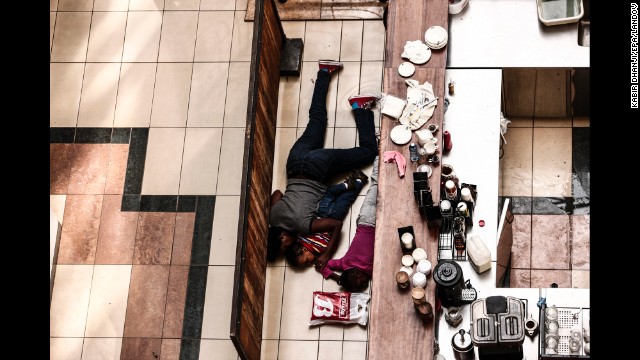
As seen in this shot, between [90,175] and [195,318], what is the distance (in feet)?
4.95

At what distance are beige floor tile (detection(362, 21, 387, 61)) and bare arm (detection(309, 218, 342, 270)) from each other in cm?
148

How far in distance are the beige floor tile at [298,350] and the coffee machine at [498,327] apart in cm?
144

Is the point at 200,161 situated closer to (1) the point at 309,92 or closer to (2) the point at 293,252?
(1) the point at 309,92

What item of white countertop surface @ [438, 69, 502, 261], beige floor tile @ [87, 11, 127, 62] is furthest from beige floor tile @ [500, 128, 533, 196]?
beige floor tile @ [87, 11, 127, 62]

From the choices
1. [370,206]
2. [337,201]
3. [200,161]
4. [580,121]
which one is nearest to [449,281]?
[370,206]

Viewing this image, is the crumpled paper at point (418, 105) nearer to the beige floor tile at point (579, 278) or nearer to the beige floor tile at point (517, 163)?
the beige floor tile at point (517, 163)

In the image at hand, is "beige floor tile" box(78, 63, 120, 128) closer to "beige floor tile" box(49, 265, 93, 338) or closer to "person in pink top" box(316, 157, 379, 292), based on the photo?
"beige floor tile" box(49, 265, 93, 338)

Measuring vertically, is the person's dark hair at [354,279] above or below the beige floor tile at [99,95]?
below

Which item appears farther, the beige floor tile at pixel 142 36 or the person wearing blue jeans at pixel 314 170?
the beige floor tile at pixel 142 36

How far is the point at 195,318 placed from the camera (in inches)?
247

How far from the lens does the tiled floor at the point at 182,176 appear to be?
20.3 ft

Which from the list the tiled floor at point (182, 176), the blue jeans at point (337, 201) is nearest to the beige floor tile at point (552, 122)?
the tiled floor at point (182, 176)

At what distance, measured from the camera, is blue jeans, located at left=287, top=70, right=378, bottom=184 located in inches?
246
